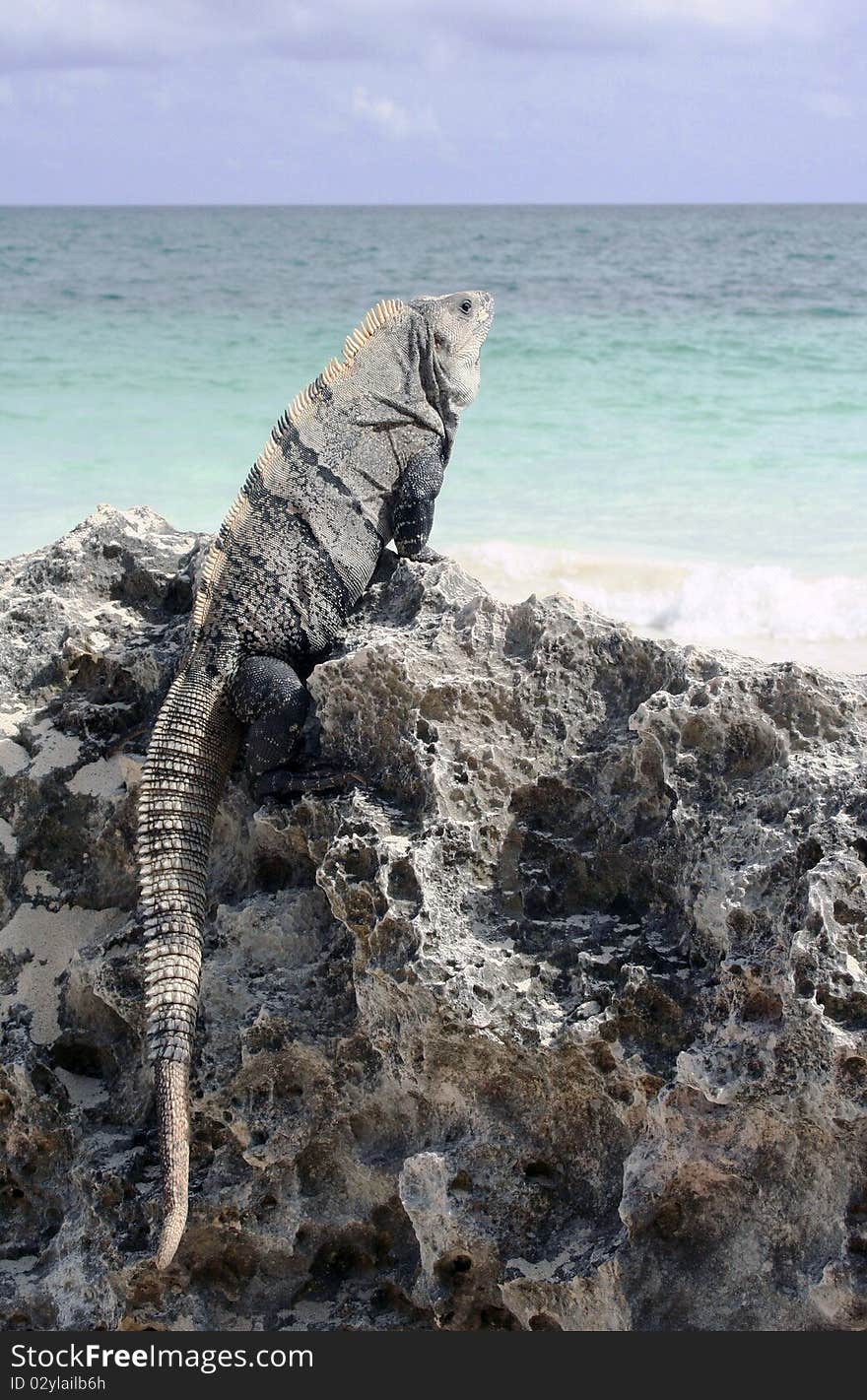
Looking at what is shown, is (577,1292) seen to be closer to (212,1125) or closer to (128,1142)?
(212,1125)

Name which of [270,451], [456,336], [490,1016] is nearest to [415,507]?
[270,451]

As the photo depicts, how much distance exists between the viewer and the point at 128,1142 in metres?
2.86

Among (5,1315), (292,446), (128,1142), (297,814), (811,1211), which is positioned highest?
(292,446)

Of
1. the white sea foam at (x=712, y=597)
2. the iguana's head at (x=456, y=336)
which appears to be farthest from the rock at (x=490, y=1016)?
the white sea foam at (x=712, y=597)

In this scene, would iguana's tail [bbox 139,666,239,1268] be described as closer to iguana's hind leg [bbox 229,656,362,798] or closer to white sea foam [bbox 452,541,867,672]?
iguana's hind leg [bbox 229,656,362,798]

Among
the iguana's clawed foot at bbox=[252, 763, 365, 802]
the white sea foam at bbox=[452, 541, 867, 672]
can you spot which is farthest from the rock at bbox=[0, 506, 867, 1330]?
the white sea foam at bbox=[452, 541, 867, 672]

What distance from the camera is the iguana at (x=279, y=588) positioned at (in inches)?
111

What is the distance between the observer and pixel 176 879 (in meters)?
2.95

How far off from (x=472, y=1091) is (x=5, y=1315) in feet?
3.69

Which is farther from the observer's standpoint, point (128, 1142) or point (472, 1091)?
point (128, 1142)

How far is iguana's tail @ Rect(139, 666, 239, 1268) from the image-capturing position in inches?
105

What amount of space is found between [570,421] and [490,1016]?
12.2 m

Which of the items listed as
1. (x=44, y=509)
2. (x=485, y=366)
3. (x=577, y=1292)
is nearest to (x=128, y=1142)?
(x=577, y=1292)

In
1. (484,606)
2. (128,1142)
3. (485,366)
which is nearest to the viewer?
(128,1142)
